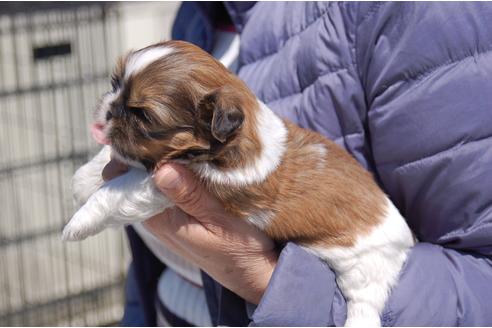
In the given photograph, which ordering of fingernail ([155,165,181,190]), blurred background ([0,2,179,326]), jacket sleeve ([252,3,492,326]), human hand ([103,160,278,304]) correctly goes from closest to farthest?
1. jacket sleeve ([252,3,492,326])
2. fingernail ([155,165,181,190])
3. human hand ([103,160,278,304])
4. blurred background ([0,2,179,326])

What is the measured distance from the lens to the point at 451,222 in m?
2.38

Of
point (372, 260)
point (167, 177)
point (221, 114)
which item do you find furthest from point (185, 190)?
point (372, 260)

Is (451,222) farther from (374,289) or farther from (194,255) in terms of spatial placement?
(194,255)

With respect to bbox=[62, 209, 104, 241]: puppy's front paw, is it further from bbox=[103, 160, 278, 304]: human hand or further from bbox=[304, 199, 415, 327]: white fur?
bbox=[304, 199, 415, 327]: white fur

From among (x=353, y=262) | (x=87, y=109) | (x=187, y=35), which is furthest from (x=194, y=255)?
(x=87, y=109)

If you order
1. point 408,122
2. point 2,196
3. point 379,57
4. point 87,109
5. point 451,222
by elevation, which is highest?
point 379,57

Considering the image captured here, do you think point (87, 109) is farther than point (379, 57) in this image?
Yes

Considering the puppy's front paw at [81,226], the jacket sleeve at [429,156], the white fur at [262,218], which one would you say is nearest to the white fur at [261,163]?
the white fur at [262,218]

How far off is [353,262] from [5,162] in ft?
16.0

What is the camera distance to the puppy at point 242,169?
2.34m

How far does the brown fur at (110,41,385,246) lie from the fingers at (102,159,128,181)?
16 cm

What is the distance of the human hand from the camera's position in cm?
250

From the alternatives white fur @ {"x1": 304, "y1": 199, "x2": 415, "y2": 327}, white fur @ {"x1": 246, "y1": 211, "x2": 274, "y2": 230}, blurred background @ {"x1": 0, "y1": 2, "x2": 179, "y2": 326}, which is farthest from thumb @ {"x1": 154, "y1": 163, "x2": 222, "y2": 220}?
blurred background @ {"x1": 0, "y1": 2, "x2": 179, "y2": 326}

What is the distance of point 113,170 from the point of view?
2.63 meters
